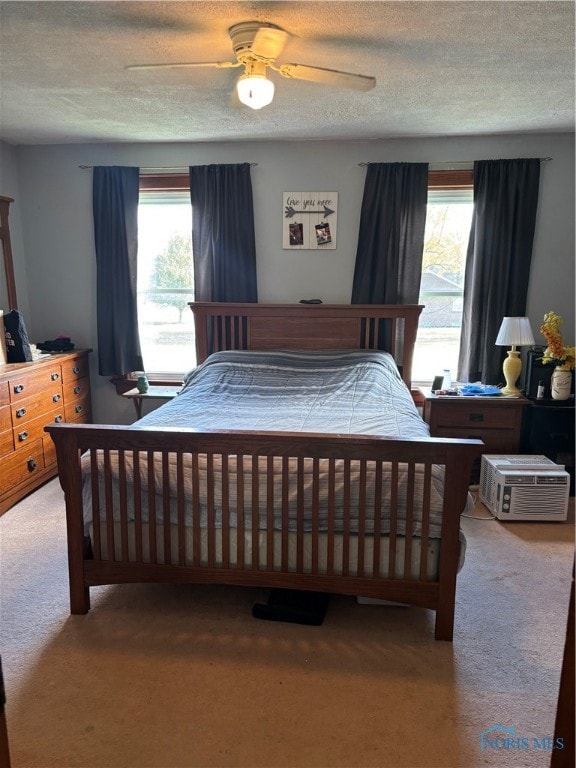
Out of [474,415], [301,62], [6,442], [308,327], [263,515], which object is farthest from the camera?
[308,327]

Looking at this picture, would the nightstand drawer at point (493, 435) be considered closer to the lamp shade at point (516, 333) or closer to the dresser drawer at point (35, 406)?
the lamp shade at point (516, 333)

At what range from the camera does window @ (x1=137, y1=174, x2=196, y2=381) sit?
4129mm

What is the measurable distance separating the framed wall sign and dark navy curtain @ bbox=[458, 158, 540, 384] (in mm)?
1052

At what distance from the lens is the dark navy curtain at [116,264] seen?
4.02 meters

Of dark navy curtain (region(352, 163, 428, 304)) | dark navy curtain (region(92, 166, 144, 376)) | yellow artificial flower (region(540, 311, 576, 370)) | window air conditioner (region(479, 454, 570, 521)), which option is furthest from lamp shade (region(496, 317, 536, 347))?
dark navy curtain (region(92, 166, 144, 376))

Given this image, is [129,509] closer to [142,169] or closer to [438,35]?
[438,35]

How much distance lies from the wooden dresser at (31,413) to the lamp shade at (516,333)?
10.5ft

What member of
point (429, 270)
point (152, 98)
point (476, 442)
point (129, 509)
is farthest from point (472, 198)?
point (129, 509)

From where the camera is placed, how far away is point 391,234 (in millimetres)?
3824

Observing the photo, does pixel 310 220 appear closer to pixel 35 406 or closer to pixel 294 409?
pixel 294 409

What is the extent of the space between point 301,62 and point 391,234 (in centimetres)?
163

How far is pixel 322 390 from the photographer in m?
3.17

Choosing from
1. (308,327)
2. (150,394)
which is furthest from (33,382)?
(308,327)

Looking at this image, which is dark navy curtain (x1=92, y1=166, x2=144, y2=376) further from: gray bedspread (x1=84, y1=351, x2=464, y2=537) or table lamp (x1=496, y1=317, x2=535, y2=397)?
table lamp (x1=496, y1=317, x2=535, y2=397)
